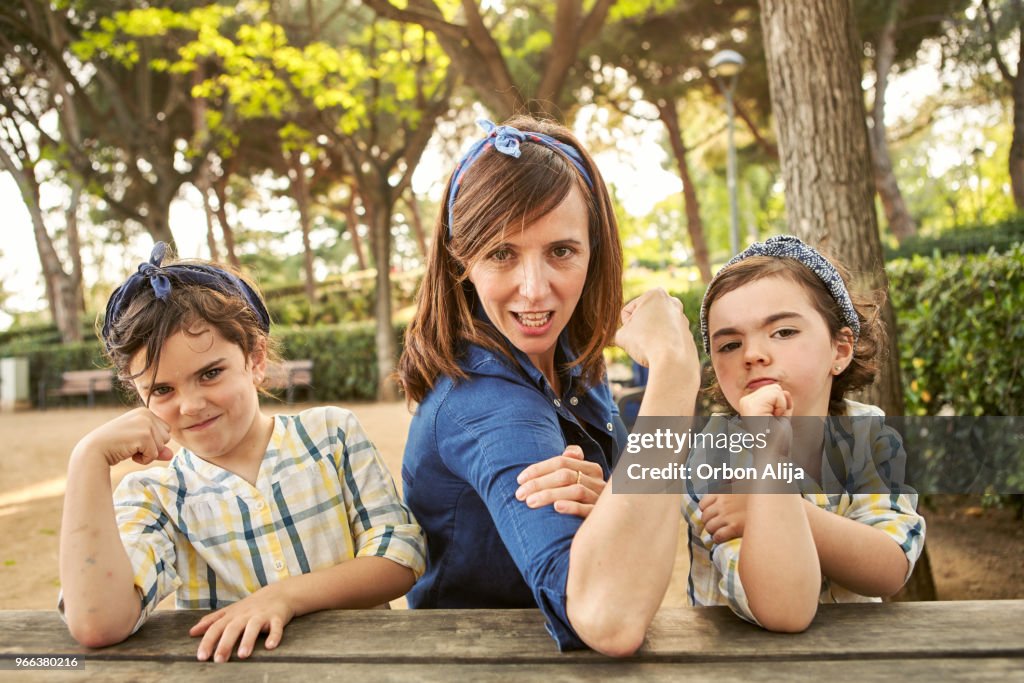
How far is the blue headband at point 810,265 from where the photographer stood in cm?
184

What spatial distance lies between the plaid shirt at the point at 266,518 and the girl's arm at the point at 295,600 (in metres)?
0.05

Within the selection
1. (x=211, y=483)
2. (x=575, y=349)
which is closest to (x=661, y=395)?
(x=575, y=349)

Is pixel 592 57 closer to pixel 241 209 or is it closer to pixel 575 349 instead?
pixel 575 349

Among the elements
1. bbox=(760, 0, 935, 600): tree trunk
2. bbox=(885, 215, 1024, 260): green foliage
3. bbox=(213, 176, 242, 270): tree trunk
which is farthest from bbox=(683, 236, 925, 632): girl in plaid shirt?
bbox=(213, 176, 242, 270): tree trunk

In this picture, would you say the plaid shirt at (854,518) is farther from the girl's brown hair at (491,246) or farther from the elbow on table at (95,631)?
the elbow on table at (95,631)

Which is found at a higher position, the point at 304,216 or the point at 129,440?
the point at 304,216

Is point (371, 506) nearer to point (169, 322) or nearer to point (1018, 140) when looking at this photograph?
point (169, 322)

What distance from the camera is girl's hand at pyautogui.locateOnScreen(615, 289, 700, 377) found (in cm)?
140

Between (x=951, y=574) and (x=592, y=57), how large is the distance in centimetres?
1321

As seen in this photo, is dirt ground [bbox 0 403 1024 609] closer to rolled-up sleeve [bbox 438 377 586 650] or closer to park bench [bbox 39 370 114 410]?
rolled-up sleeve [bbox 438 377 586 650]

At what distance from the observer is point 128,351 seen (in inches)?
70.3

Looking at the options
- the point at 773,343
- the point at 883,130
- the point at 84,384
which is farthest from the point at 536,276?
the point at 84,384

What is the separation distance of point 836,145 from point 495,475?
8.77ft

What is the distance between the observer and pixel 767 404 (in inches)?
54.1
